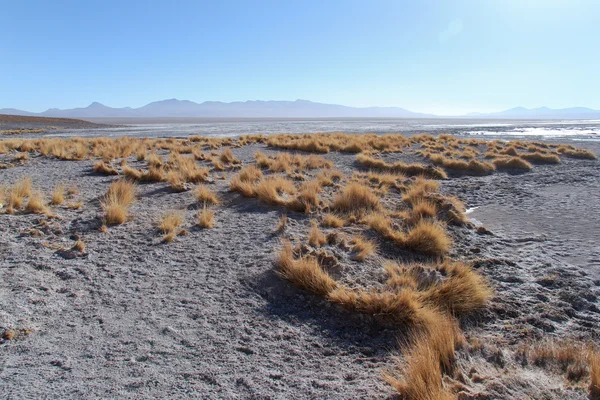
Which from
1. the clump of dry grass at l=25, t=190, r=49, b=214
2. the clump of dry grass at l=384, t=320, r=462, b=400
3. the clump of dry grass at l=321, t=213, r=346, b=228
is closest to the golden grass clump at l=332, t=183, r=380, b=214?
the clump of dry grass at l=321, t=213, r=346, b=228

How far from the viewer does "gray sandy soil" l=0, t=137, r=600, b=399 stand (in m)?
2.73

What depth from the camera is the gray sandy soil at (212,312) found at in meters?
2.73

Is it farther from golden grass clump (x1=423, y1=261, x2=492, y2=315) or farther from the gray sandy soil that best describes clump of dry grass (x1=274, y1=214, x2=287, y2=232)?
golden grass clump (x1=423, y1=261, x2=492, y2=315)

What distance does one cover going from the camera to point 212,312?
147 inches

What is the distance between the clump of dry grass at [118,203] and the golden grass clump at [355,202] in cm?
380

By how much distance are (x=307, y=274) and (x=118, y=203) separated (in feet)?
13.7

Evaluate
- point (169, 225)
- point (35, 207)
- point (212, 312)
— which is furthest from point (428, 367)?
point (35, 207)

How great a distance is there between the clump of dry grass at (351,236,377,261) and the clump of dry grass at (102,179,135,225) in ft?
11.7

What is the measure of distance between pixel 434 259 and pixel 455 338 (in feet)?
8.05

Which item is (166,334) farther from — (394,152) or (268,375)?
(394,152)

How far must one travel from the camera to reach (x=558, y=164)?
1602cm

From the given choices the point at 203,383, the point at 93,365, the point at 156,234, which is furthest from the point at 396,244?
the point at 93,365

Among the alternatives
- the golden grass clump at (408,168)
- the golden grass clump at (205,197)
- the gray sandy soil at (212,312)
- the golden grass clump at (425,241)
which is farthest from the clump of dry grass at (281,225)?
the golden grass clump at (408,168)

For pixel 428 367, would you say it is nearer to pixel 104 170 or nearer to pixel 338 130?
pixel 104 170
